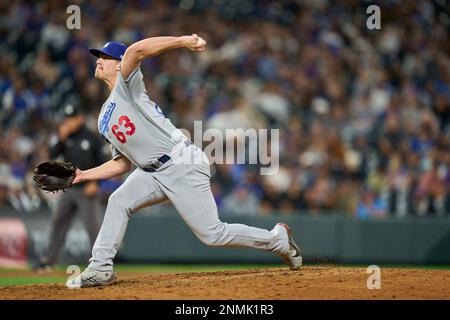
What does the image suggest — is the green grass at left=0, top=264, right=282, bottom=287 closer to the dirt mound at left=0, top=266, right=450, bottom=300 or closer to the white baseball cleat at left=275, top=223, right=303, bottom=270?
the dirt mound at left=0, top=266, right=450, bottom=300

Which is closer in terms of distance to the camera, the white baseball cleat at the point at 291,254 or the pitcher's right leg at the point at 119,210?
the pitcher's right leg at the point at 119,210

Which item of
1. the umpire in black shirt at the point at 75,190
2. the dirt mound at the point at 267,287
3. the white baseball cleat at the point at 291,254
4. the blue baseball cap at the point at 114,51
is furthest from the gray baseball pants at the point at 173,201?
the umpire in black shirt at the point at 75,190

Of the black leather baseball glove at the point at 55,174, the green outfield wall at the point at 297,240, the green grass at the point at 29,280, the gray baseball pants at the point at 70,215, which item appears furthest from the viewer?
the green outfield wall at the point at 297,240

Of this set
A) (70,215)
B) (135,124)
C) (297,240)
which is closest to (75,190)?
(70,215)

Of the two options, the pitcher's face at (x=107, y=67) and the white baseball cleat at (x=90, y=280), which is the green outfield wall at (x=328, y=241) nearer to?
the white baseball cleat at (x=90, y=280)

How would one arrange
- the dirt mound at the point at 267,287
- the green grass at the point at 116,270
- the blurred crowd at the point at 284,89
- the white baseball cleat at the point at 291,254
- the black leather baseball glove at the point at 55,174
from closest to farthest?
the dirt mound at the point at 267,287 < the black leather baseball glove at the point at 55,174 < the white baseball cleat at the point at 291,254 < the green grass at the point at 116,270 < the blurred crowd at the point at 284,89

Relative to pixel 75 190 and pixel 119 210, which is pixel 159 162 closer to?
pixel 119 210
